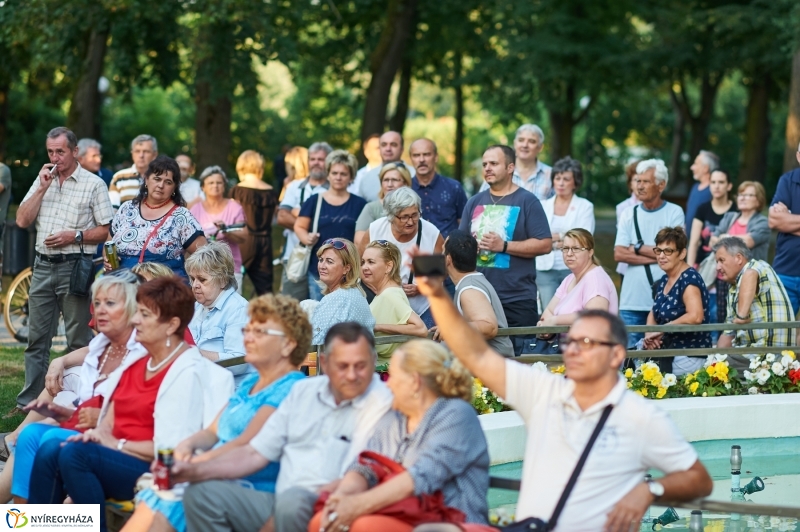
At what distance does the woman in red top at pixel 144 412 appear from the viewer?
5691 mm

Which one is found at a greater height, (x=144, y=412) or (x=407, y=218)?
(x=407, y=218)

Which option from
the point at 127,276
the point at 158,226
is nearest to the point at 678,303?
the point at 158,226

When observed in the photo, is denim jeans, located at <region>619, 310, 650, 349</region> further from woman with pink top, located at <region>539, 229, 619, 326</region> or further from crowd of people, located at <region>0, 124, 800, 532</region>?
woman with pink top, located at <region>539, 229, 619, 326</region>

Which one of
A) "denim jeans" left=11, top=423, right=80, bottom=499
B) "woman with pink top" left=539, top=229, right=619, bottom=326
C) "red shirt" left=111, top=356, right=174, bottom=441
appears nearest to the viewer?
"red shirt" left=111, top=356, right=174, bottom=441

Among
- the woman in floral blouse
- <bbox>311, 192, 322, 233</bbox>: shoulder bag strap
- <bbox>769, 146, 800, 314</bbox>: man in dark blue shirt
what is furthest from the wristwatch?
<bbox>311, 192, 322, 233</bbox>: shoulder bag strap

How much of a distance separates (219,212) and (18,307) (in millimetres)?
2994

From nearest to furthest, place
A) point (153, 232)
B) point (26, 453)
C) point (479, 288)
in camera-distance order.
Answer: point (26, 453) < point (479, 288) < point (153, 232)

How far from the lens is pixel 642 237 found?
10.8m

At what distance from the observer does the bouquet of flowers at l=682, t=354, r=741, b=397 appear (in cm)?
915

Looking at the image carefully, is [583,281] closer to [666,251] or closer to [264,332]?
[666,251]

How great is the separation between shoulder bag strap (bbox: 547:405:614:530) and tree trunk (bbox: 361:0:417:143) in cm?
1847

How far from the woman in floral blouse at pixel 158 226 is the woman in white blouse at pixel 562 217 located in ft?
11.1

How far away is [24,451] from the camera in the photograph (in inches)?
243

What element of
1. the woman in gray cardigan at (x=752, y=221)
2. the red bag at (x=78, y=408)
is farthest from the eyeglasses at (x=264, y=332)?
the woman in gray cardigan at (x=752, y=221)
